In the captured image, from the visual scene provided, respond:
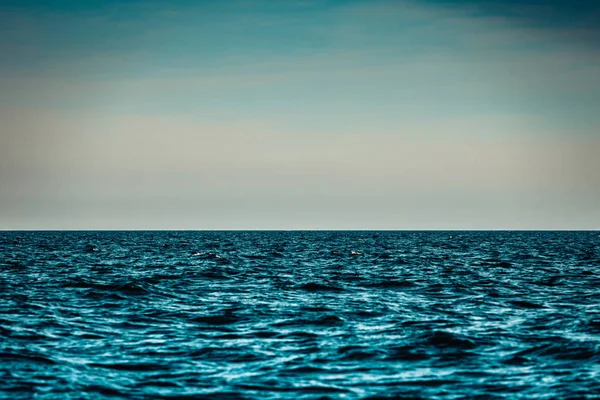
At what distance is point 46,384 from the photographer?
49.0ft

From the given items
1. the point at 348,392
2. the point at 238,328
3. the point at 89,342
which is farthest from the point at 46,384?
the point at 238,328

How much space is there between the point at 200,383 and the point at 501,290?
22301 millimetres

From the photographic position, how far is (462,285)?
120 feet

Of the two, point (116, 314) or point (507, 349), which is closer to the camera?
point (507, 349)

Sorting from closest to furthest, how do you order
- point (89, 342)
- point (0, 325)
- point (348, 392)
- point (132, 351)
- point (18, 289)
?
point (348, 392), point (132, 351), point (89, 342), point (0, 325), point (18, 289)

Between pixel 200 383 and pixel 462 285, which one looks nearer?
pixel 200 383

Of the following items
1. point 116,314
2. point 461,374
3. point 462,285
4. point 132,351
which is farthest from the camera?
point 462,285

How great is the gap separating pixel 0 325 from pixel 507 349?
50.4ft

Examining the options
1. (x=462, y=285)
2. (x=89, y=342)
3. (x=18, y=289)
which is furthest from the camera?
(x=462, y=285)

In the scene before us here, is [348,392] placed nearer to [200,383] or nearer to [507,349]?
[200,383]

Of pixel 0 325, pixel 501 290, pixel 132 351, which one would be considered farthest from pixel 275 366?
pixel 501 290

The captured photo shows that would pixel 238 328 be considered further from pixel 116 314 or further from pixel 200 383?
pixel 200 383

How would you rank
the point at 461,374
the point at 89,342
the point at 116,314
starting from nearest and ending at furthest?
the point at 461,374 → the point at 89,342 → the point at 116,314

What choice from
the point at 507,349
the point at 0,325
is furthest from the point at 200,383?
→ the point at 0,325
